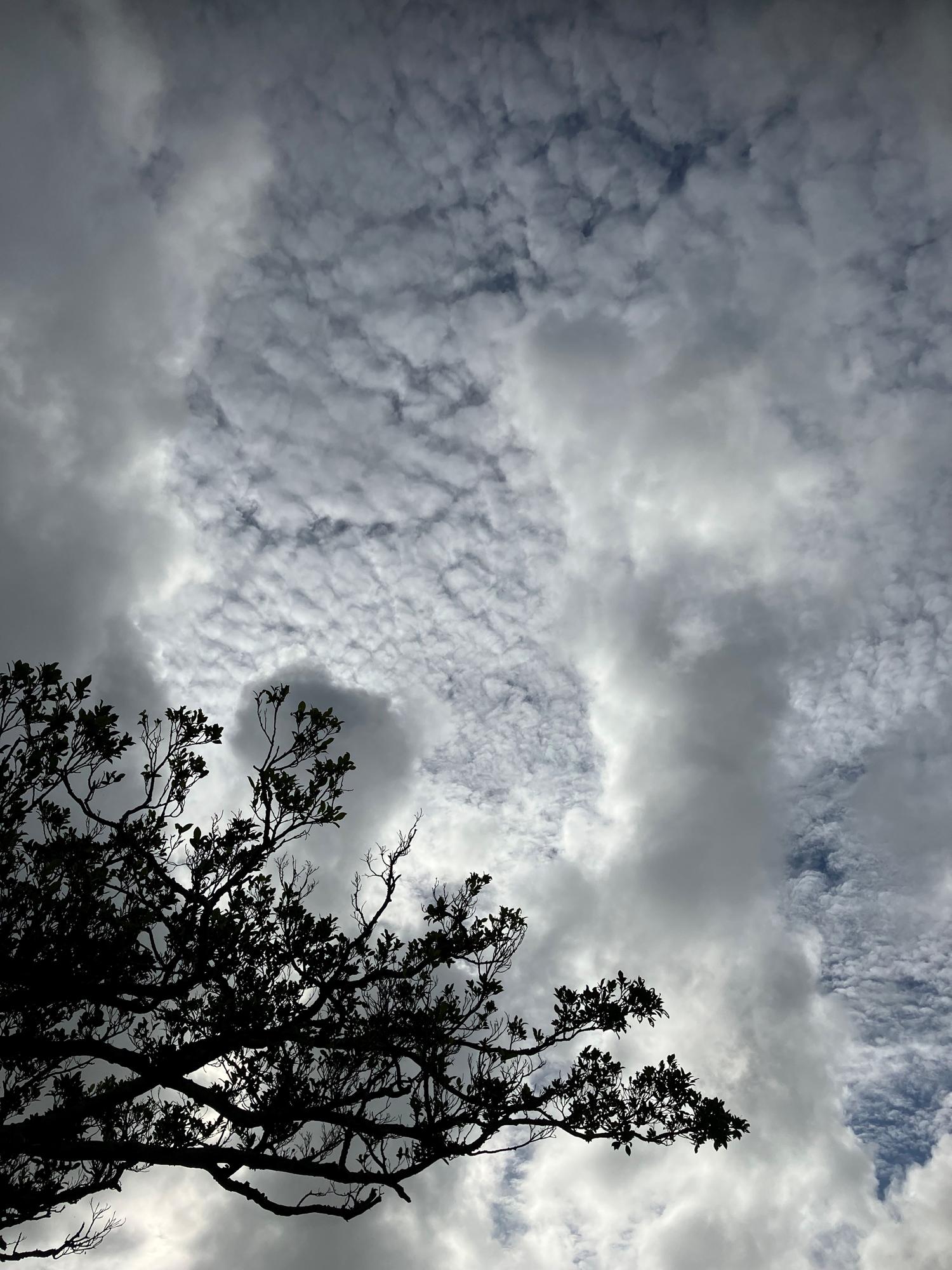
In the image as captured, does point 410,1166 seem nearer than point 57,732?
No

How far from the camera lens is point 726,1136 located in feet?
29.8

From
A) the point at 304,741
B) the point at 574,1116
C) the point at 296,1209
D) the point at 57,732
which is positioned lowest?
the point at 296,1209

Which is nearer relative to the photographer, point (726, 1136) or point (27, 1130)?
point (27, 1130)

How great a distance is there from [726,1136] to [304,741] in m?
8.23

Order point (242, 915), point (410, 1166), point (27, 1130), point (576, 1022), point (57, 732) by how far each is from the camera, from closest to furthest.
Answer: point (27, 1130) → point (57, 732) → point (410, 1166) → point (242, 915) → point (576, 1022)

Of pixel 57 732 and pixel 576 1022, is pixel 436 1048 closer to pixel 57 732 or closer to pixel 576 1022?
pixel 576 1022

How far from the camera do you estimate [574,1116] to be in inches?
367

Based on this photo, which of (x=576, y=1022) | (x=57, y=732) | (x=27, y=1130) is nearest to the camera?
(x=27, y=1130)

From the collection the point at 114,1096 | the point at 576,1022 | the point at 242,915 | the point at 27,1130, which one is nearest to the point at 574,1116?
the point at 576,1022

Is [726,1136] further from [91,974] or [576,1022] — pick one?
[91,974]

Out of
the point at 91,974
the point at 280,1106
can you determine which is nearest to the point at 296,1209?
the point at 280,1106

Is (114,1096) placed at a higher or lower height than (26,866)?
lower

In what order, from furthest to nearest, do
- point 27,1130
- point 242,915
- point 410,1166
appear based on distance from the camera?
point 242,915 < point 410,1166 < point 27,1130

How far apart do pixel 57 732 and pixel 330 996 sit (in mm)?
5070
